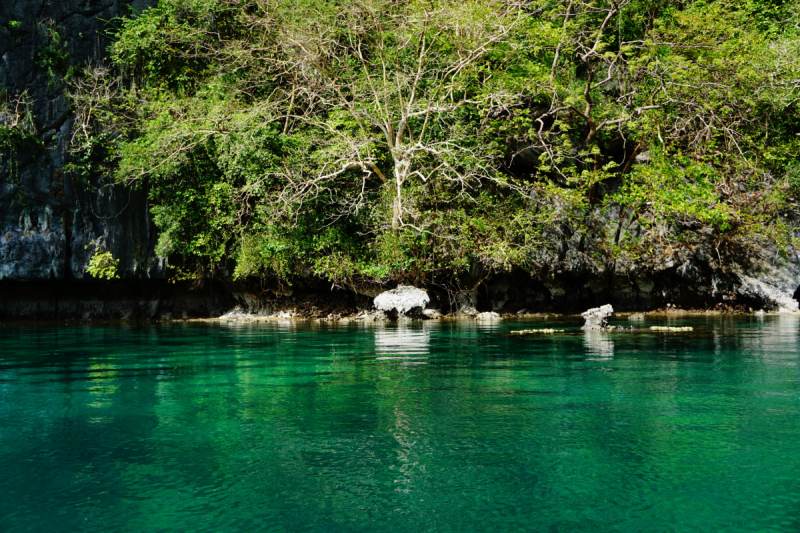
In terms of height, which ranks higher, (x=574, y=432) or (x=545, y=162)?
(x=545, y=162)

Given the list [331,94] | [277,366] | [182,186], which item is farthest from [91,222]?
[277,366]

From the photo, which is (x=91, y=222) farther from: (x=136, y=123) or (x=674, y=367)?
(x=674, y=367)

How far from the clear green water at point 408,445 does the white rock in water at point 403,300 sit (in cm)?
772

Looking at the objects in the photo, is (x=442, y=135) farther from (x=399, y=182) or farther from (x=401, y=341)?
(x=401, y=341)

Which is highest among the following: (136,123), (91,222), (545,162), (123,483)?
(136,123)

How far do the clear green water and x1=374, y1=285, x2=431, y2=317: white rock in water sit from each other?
7718 mm

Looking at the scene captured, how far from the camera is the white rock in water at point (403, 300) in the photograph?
591 inches

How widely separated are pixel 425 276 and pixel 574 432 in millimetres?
11956

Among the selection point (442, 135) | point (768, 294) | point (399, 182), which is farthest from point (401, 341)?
point (768, 294)

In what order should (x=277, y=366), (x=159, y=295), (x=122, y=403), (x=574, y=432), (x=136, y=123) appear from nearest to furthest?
(x=574, y=432) → (x=122, y=403) → (x=277, y=366) → (x=136, y=123) → (x=159, y=295)

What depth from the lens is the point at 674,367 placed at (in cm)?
638

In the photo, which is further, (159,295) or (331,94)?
(159,295)

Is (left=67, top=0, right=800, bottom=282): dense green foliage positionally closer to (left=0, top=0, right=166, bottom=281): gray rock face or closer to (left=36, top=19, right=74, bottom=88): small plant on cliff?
(left=36, top=19, right=74, bottom=88): small plant on cliff

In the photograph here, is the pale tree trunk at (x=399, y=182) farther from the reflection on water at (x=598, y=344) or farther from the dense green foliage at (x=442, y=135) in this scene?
the reflection on water at (x=598, y=344)
